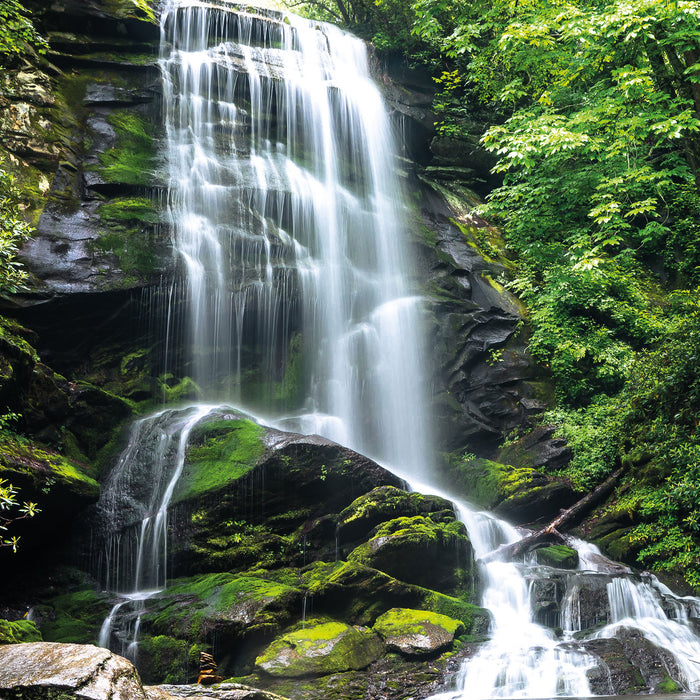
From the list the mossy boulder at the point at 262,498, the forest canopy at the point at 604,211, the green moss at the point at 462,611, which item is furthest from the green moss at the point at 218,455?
the forest canopy at the point at 604,211

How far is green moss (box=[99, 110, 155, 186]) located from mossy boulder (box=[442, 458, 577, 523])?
413 inches

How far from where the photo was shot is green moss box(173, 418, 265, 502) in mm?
9102

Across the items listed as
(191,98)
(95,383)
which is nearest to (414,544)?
(95,383)

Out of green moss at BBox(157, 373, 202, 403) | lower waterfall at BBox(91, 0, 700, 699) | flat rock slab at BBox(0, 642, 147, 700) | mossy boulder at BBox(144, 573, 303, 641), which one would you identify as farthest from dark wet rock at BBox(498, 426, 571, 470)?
flat rock slab at BBox(0, 642, 147, 700)

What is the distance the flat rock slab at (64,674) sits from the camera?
2971 millimetres

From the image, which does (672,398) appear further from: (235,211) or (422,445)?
(235,211)

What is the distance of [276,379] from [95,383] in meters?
4.07

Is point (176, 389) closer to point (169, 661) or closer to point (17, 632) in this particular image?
point (169, 661)

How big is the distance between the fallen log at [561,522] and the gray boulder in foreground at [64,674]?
A: 25.1ft

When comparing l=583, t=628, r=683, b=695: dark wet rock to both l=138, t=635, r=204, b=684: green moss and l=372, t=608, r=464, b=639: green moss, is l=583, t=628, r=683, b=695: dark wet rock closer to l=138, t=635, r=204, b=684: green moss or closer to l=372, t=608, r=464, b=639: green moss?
l=372, t=608, r=464, b=639: green moss

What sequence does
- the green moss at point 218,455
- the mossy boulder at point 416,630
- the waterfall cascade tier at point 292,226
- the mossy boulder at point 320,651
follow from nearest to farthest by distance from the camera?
1. the mossy boulder at point 320,651
2. the mossy boulder at point 416,630
3. the green moss at point 218,455
4. the waterfall cascade tier at point 292,226

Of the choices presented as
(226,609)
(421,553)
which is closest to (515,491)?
(421,553)

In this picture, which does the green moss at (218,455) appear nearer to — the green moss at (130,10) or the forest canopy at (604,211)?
the forest canopy at (604,211)

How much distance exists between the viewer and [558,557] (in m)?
9.48
